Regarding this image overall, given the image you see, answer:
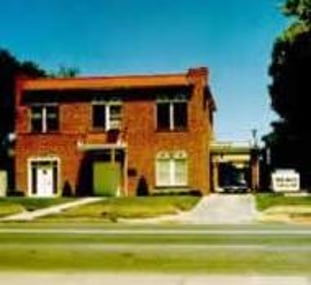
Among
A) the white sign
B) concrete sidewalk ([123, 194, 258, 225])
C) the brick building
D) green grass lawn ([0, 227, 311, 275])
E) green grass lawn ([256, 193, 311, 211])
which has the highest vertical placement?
the brick building

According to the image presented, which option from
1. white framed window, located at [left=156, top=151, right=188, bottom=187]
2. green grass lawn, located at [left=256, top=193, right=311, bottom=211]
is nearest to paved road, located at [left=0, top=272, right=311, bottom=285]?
green grass lawn, located at [left=256, top=193, right=311, bottom=211]

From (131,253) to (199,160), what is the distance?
36.5m

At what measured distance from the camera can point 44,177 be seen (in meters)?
53.9

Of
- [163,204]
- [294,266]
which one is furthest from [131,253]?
[163,204]

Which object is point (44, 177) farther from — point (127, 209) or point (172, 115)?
point (127, 209)

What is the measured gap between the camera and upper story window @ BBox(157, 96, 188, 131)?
5300 centimetres

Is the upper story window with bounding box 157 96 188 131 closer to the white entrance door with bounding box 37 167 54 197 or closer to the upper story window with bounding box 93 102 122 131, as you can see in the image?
the upper story window with bounding box 93 102 122 131

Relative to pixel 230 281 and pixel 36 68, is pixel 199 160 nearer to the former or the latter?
pixel 36 68

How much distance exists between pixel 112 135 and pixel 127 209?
1620cm

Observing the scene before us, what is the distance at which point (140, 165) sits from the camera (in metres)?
52.9

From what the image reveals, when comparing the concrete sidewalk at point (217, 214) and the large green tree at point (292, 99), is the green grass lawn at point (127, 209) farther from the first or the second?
the large green tree at point (292, 99)

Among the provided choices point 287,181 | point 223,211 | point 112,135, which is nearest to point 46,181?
point 112,135

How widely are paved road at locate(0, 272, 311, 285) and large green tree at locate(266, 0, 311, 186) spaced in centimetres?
4113

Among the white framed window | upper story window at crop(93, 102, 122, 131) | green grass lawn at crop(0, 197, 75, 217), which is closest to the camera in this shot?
green grass lawn at crop(0, 197, 75, 217)
